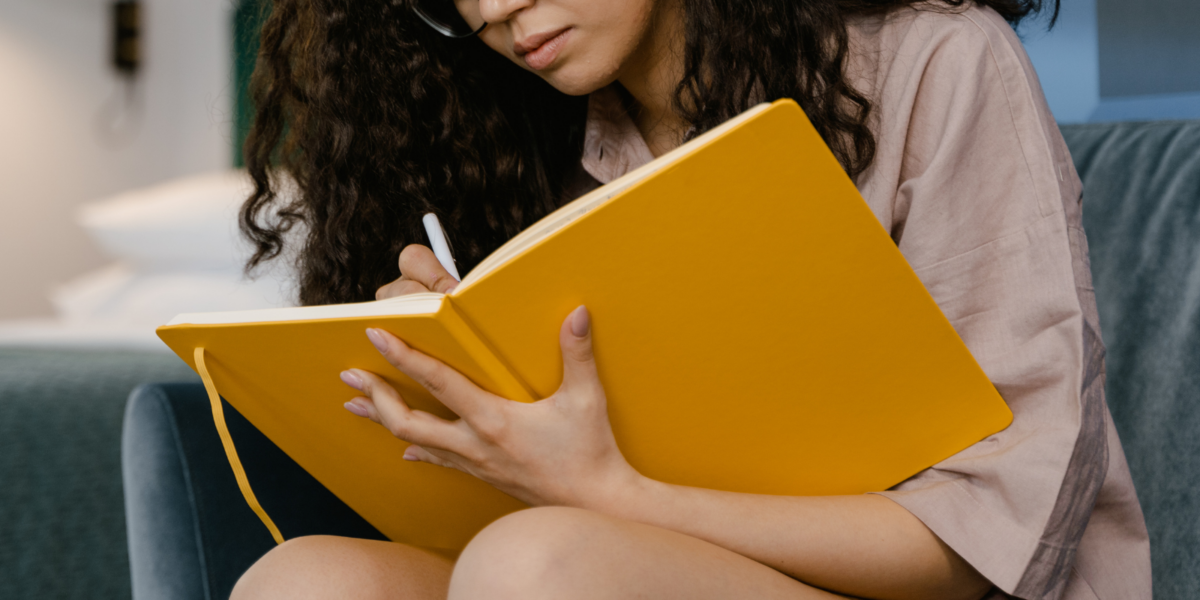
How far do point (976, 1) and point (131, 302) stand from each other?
1.83 m

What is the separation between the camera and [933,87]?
61 cm

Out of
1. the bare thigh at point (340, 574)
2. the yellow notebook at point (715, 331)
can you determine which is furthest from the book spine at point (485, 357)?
the bare thigh at point (340, 574)

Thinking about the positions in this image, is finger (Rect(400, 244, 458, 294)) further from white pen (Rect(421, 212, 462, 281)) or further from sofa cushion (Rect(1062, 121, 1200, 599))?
sofa cushion (Rect(1062, 121, 1200, 599))

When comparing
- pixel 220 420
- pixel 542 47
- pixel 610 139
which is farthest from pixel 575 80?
pixel 220 420

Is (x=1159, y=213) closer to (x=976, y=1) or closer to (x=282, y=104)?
(x=976, y=1)

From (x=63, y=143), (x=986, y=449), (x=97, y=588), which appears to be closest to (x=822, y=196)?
(x=986, y=449)

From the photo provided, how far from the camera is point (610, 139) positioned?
0.88 metres

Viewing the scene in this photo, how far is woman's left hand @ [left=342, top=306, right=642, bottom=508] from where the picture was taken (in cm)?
48

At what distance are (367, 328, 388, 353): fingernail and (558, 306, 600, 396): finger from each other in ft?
0.34

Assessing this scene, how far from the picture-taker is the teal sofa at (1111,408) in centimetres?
72

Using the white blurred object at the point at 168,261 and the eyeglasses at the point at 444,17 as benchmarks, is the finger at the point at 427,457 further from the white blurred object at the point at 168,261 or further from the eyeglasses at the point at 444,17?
the white blurred object at the point at 168,261

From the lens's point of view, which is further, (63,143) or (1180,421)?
(63,143)

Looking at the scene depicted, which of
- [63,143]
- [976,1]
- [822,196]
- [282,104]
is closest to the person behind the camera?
[822,196]

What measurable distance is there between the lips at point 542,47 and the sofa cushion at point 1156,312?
581mm
